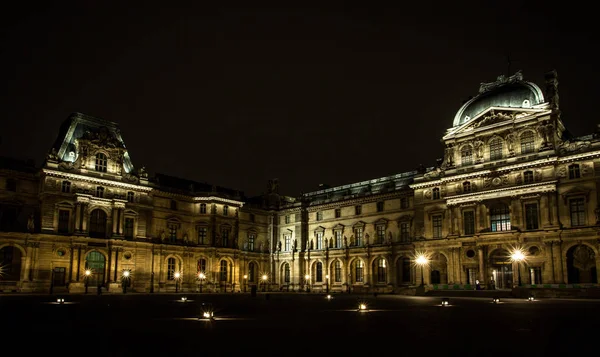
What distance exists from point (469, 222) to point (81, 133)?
156 ft

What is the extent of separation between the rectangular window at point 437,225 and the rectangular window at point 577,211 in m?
14.6

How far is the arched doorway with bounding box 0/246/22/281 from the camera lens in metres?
51.7

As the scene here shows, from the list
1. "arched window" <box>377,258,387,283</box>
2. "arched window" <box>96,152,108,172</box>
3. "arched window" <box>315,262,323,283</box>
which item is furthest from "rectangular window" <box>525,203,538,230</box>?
"arched window" <box>96,152,108,172</box>

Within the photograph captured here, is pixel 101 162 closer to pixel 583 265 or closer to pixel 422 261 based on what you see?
pixel 422 261

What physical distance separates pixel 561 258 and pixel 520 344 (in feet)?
139

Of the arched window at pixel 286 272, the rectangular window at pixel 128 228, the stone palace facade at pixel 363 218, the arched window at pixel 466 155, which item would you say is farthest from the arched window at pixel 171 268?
the arched window at pixel 466 155

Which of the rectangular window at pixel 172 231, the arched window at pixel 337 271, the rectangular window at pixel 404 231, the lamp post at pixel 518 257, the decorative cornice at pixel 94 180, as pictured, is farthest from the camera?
the arched window at pixel 337 271

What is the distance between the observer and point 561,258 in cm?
4922

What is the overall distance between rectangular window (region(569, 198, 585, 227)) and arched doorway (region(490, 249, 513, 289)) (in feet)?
24.9

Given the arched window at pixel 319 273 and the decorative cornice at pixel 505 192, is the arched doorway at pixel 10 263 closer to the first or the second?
the arched window at pixel 319 273

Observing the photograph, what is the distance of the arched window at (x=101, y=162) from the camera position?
6059cm

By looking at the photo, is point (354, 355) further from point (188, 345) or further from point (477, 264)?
point (477, 264)

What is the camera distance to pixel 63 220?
185 feet

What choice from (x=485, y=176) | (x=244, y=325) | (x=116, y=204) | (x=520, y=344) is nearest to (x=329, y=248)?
(x=485, y=176)
